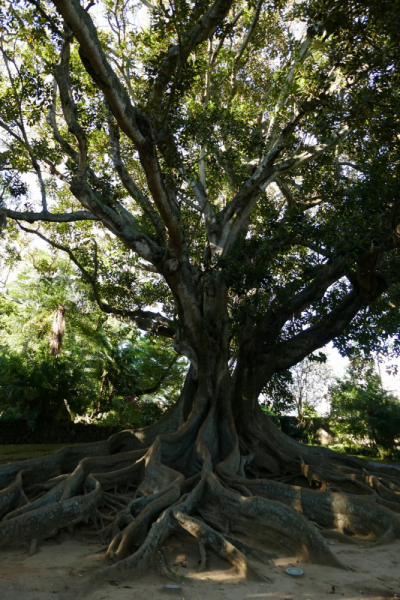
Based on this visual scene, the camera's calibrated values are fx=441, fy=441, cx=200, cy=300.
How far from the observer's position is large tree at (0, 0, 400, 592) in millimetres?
5773

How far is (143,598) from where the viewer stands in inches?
152

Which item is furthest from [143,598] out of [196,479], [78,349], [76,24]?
[78,349]

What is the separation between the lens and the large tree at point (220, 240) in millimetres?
5773

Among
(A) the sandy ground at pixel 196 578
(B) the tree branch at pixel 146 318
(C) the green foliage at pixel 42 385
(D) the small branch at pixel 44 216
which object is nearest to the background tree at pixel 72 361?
(C) the green foliage at pixel 42 385

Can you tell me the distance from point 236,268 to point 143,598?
6382 mm

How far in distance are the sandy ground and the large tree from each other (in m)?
0.24

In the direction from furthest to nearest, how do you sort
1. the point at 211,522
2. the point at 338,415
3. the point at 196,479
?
the point at 338,415, the point at 196,479, the point at 211,522

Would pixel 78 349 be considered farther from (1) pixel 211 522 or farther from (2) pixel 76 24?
(2) pixel 76 24

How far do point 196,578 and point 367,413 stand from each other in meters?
18.1

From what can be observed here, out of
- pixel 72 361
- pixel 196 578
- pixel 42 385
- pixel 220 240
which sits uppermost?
pixel 220 240

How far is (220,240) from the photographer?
11086 mm

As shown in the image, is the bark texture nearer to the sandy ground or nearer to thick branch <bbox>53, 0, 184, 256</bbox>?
the sandy ground

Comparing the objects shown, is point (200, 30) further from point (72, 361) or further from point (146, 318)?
point (72, 361)

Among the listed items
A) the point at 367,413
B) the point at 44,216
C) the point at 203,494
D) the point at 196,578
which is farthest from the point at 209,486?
the point at 367,413
